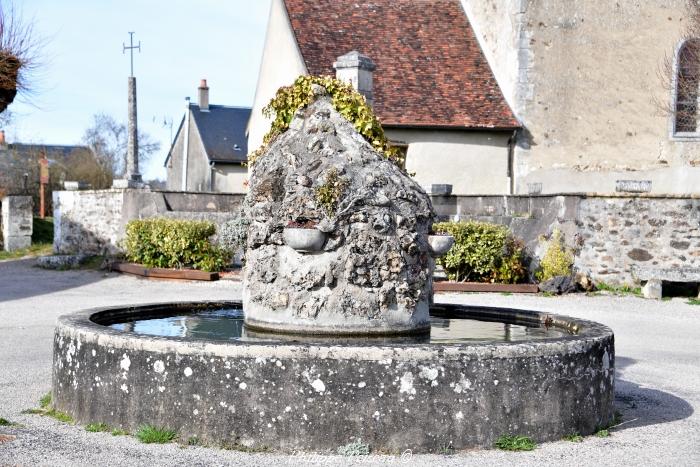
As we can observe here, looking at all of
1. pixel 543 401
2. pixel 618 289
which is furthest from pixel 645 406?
pixel 618 289

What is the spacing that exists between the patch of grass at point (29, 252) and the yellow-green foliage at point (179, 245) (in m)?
5.51

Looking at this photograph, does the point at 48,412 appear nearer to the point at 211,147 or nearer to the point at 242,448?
the point at 242,448

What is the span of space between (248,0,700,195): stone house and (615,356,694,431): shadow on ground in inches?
576

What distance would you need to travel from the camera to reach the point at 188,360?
5.47 meters

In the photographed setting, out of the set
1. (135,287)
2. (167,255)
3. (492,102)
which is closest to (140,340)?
(135,287)

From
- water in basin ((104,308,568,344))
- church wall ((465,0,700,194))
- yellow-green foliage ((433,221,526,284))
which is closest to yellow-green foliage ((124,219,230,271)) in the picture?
yellow-green foliage ((433,221,526,284))

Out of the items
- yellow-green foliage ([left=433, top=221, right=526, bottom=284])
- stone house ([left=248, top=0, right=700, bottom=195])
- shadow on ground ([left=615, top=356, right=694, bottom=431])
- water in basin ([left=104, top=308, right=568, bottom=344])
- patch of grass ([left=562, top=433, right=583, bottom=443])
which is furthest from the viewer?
stone house ([left=248, top=0, right=700, bottom=195])

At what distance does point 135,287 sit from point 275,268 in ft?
33.5

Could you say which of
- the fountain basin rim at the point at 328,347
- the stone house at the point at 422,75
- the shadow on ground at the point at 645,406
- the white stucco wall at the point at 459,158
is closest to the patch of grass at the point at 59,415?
the fountain basin rim at the point at 328,347

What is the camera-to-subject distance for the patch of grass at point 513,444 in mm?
5418

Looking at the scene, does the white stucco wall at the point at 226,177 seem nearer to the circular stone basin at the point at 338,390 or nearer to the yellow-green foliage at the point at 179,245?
the yellow-green foliage at the point at 179,245

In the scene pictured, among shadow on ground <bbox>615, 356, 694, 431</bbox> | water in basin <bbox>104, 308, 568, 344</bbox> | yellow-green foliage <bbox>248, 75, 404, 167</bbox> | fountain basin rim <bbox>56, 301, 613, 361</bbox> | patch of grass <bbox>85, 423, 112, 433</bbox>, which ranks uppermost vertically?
yellow-green foliage <bbox>248, 75, 404, 167</bbox>

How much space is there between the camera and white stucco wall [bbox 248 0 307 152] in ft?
76.3

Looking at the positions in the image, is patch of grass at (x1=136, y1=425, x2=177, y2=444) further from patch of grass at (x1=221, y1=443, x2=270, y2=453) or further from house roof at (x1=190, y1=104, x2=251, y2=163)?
house roof at (x1=190, y1=104, x2=251, y2=163)
